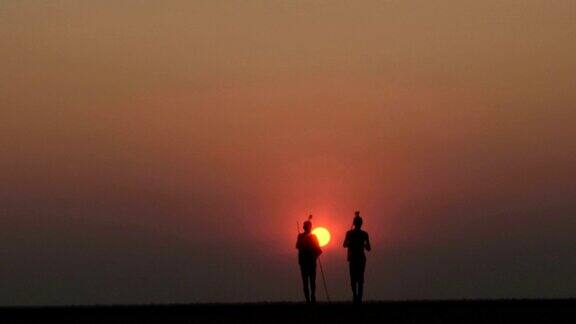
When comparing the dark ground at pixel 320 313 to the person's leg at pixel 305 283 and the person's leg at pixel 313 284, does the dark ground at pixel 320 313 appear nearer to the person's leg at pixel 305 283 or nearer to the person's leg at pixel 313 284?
the person's leg at pixel 313 284

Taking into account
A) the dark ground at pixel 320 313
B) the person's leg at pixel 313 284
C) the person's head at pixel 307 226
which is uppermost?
the person's head at pixel 307 226

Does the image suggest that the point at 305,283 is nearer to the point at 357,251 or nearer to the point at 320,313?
the point at 357,251

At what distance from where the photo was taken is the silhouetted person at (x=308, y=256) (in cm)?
3434

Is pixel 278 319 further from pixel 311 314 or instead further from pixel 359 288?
pixel 359 288

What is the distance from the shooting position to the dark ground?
2580 centimetres

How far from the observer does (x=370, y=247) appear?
3366 cm

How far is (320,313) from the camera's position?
2883cm

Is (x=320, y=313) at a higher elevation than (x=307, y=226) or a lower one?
lower

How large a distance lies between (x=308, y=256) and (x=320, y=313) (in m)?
5.67

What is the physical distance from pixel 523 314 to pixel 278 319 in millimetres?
4546

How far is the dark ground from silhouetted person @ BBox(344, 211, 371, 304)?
708mm

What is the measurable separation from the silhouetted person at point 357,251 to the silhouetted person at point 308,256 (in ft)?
3.26

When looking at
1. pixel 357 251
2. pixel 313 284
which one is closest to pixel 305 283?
pixel 313 284

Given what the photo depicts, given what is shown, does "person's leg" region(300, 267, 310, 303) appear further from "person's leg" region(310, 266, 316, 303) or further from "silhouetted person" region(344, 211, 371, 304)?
"silhouetted person" region(344, 211, 371, 304)
